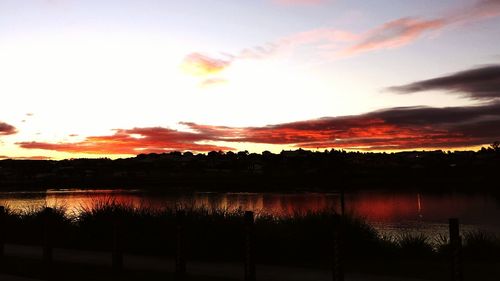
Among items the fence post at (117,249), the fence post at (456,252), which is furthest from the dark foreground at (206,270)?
the fence post at (456,252)

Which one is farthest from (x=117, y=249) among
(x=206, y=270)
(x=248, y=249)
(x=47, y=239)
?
(x=248, y=249)

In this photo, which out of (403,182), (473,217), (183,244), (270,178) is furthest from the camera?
(270,178)

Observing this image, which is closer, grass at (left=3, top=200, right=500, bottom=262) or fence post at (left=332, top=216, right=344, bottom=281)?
fence post at (left=332, top=216, right=344, bottom=281)

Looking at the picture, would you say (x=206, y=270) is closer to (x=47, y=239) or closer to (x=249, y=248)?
(x=249, y=248)

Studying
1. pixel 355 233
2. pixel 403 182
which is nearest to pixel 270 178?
pixel 403 182

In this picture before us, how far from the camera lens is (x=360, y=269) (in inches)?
499

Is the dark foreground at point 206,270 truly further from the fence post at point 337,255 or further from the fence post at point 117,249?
the fence post at point 337,255

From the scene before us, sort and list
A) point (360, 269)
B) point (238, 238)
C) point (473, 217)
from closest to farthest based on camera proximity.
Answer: point (360, 269) < point (238, 238) < point (473, 217)

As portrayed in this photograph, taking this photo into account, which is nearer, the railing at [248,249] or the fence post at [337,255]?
the railing at [248,249]

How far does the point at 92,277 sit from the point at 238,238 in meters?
4.56

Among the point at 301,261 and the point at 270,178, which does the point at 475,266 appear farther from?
the point at 270,178

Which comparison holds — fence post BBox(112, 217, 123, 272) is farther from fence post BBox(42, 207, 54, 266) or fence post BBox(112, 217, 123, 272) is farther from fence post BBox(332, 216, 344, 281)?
fence post BBox(332, 216, 344, 281)

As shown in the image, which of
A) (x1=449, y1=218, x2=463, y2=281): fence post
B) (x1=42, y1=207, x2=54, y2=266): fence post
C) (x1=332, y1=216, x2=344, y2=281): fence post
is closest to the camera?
(x1=449, y1=218, x2=463, y2=281): fence post

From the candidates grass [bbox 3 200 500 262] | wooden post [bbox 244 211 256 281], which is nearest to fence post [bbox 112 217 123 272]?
grass [bbox 3 200 500 262]
